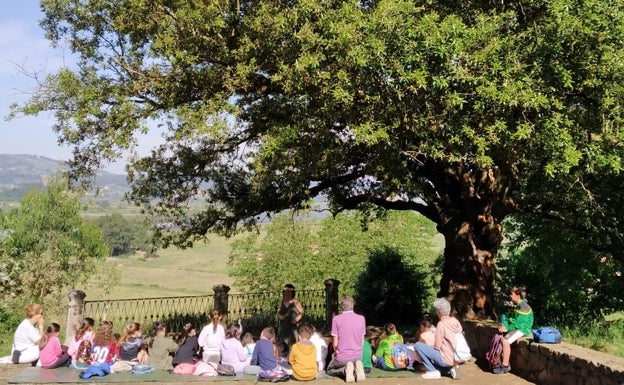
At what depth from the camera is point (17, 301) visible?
23.8 metres

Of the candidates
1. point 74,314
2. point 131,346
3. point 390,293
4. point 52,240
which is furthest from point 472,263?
point 52,240

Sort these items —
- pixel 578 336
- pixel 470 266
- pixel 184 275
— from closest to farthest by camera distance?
pixel 578 336 → pixel 470 266 → pixel 184 275

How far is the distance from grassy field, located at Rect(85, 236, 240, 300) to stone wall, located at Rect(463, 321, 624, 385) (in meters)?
57.5

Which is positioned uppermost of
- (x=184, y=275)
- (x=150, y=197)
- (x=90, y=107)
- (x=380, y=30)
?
(x=380, y=30)

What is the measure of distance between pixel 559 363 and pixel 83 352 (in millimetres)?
9308

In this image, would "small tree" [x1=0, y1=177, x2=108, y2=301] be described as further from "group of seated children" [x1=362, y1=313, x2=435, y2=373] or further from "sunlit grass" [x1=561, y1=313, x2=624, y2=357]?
"sunlit grass" [x1=561, y1=313, x2=624, y2=357]

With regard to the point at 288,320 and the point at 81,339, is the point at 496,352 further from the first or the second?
the point at 81,339

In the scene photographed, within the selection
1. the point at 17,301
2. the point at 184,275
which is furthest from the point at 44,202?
the point at 184,275

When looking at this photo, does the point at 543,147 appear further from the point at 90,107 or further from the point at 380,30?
the point at 90,107

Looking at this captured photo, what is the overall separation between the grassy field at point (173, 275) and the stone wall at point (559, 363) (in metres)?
57.5

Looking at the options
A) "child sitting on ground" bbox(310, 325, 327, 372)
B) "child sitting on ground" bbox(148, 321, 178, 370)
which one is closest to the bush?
"child sitting on ground" bbox(310, 325, 327, 372)

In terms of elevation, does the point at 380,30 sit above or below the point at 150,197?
above

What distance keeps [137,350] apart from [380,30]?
8.14 meters

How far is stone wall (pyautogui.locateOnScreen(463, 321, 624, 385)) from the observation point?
8156 millimetres
